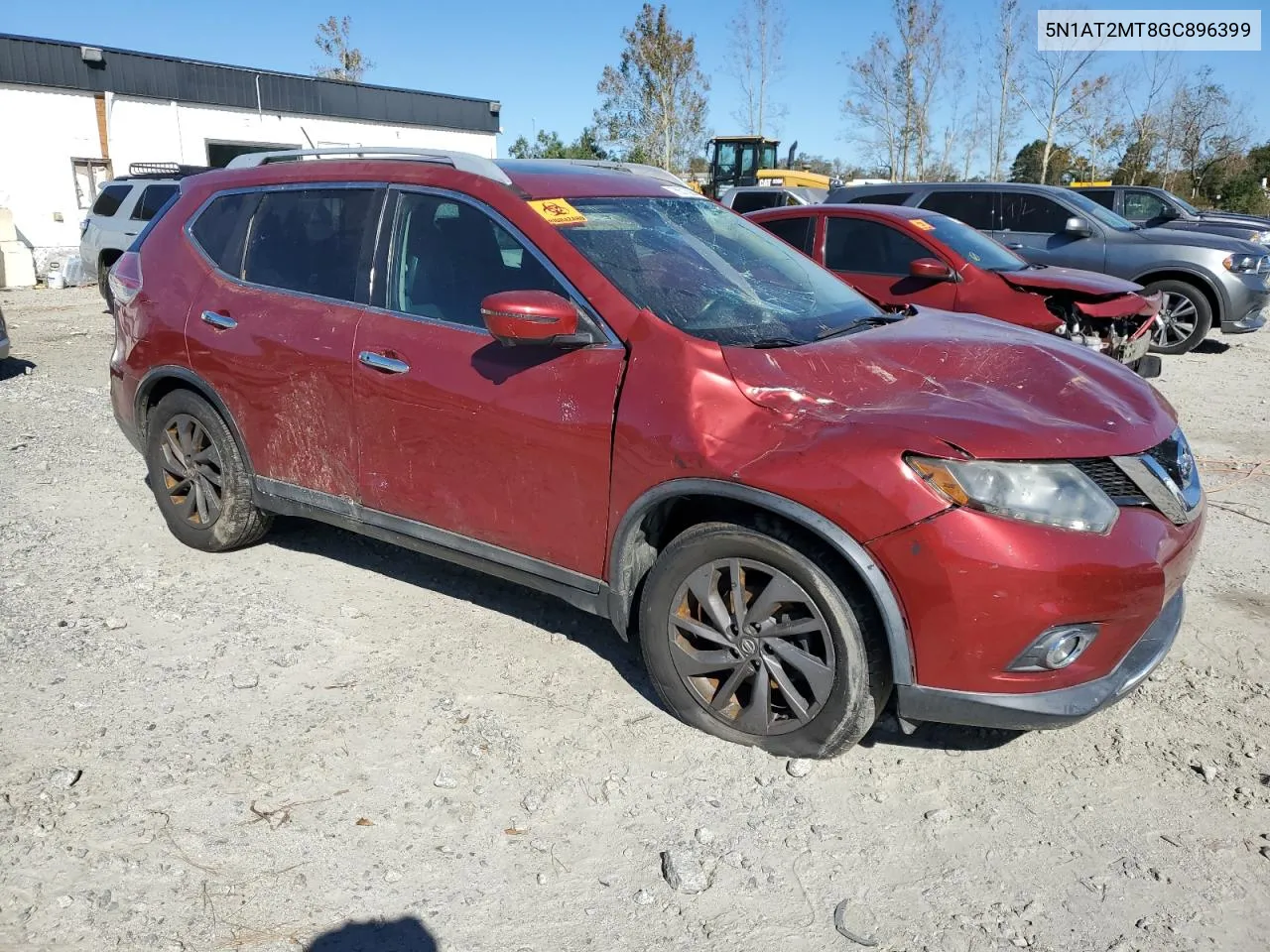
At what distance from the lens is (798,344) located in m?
3.31

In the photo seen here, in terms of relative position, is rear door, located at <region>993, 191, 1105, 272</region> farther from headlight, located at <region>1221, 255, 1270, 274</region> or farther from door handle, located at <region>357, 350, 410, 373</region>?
door handle, located at <region>357, 350, 410, 373</region>

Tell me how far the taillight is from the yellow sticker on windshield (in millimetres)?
2354

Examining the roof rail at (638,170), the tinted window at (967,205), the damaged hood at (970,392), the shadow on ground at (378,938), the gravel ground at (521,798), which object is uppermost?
the tinted window at (967,205)

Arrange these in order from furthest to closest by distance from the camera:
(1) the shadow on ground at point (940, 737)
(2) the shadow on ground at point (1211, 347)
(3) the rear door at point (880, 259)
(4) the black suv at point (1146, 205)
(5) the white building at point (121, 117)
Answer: (5) the white building at point (121, 117) < (4) the black suv at point (1146, 205) < (2) the shadow on ground at point (1211, 347) < (3) the rear door at point (880, 259) < (1) the shadow on ground at point (940, 737)

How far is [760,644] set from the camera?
3.04m

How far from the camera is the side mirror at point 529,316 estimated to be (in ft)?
10.4

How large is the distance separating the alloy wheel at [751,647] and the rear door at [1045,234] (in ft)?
30.7

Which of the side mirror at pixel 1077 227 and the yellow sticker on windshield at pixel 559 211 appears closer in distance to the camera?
the yellow sticker on windshield at pixel 559 211

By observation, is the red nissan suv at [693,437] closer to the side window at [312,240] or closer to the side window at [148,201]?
the side window at [312,240]

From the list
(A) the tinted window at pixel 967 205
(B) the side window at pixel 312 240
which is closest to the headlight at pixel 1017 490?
(B) the side window at pixel 312 240

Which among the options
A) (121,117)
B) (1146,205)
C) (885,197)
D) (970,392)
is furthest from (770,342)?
(121,117)

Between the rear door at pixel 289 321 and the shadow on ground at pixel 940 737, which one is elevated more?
the rear door at pixel 289 321

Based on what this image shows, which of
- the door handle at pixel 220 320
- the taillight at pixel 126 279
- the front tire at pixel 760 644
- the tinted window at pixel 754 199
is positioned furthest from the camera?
the tinted window at pixel 754 199

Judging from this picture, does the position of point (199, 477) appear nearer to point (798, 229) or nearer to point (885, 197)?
point (798, 229)
